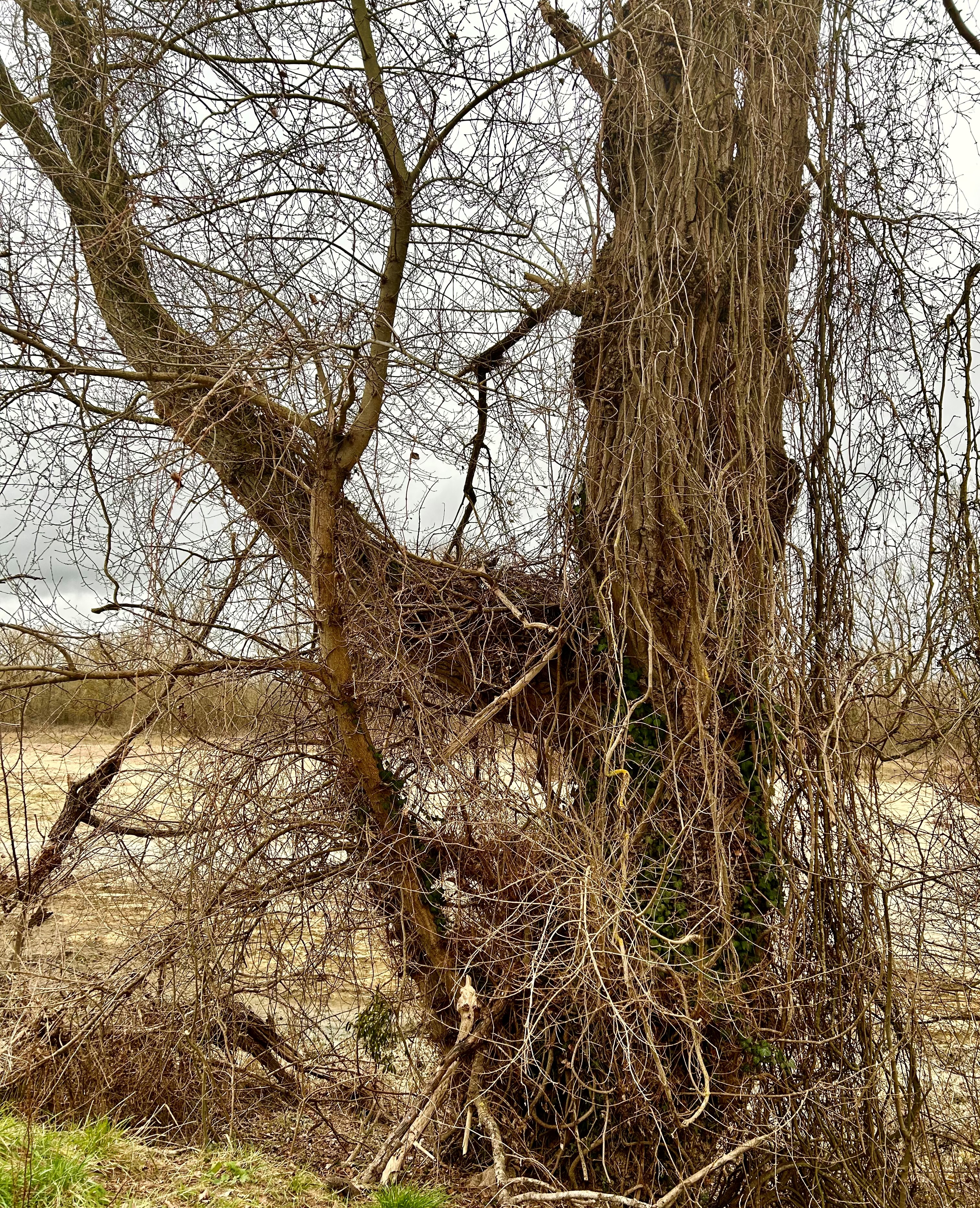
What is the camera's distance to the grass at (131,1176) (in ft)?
9.53

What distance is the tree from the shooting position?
408cm

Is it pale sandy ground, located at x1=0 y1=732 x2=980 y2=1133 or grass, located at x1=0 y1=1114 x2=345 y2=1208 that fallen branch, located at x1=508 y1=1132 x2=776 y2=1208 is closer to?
grass, located at x1=0 y1=1114 x2=345 y2=1208

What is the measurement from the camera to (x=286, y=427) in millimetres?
4172

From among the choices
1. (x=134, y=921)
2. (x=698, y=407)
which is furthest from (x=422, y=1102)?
(x=698, y=407)

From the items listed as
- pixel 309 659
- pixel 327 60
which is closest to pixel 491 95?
pixel 327 60

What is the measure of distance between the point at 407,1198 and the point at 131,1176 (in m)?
0.91

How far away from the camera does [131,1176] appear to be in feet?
10.6

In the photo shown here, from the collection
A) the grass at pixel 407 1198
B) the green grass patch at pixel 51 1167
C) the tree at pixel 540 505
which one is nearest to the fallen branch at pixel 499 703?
the tree at pixel 540 505

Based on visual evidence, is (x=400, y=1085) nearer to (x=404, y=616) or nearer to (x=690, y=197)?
(x=404, y=616)

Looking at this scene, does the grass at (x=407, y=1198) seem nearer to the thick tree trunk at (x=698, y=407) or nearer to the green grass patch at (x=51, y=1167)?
the green grass patch at (x=51, y=1167)

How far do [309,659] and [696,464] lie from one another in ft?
6.43

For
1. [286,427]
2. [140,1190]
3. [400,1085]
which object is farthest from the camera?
[400,1085]

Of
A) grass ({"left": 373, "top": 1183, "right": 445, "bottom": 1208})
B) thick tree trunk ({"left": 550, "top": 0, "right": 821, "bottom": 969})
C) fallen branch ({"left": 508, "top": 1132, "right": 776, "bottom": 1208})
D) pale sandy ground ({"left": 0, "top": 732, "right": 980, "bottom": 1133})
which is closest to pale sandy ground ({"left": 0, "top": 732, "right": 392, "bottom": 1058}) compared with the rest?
pale sandy ground ({"left": 0, "top": 732, "right": 980, "bottom": 1133})

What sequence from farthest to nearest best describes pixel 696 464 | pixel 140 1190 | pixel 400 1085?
pixel 400 1085
pixel 696 464
pixel 140 1190
